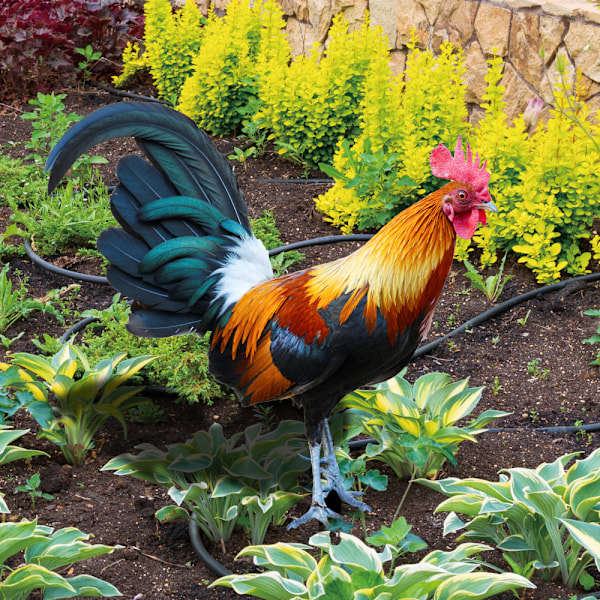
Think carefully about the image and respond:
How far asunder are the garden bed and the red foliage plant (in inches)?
117

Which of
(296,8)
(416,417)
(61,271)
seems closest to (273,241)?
(61,271)

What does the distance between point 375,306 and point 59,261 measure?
309cm

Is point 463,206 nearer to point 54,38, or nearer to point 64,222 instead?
point 64,222

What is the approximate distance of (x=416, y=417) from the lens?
129 inches

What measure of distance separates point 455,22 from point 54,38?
14.1ft

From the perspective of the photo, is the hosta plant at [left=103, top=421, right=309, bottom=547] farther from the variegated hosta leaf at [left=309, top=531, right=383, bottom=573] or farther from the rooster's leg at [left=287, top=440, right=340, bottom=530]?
the variegated hosta leaf at [left=309, top=531, right=383, bottom=573]

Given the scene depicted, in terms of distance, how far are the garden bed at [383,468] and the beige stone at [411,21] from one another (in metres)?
2.03

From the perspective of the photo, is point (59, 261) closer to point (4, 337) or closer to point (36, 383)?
point (4, 337)

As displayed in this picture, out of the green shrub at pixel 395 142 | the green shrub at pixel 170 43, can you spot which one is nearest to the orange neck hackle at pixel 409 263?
the green shrub at pixel 395 142

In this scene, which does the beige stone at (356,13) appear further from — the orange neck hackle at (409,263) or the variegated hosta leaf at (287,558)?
the variegated hosta leaf at (287,558)

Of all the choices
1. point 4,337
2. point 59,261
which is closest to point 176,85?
point 59,261

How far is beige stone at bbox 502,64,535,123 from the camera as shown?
5629 millimetres

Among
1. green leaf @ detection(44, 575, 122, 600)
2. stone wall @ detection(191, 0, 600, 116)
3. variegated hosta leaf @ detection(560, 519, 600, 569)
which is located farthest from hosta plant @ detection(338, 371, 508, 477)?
stone wall @ detection(191, 0, 600, 116)

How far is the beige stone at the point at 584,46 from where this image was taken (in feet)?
16.5
